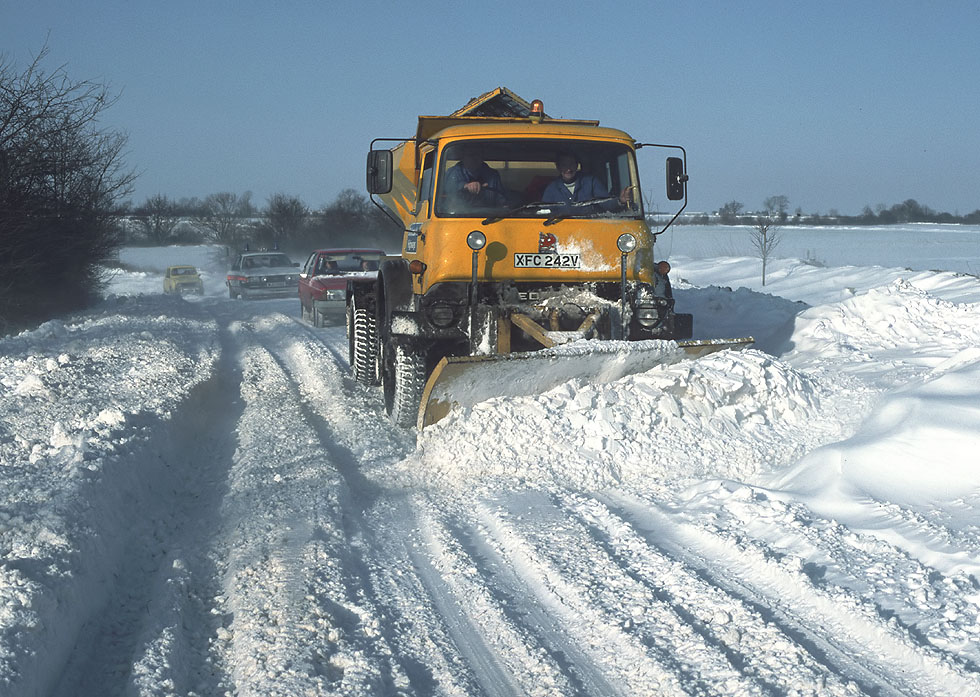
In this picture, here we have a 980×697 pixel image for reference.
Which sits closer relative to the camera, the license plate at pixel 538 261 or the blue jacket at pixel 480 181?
the license plate at pixel 538 261

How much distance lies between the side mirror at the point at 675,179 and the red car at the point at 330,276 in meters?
9.16

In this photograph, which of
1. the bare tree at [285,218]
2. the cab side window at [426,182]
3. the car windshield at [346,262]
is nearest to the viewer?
the cab side window at [426,182]

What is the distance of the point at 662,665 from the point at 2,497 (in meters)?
3.70

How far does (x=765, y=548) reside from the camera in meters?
4.14

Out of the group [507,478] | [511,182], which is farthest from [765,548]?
[511,182]

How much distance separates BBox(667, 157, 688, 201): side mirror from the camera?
7496mm

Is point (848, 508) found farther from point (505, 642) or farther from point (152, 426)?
point (152, 426)

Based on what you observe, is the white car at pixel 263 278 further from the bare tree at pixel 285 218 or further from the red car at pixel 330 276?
the bare tree at pixel 285 218

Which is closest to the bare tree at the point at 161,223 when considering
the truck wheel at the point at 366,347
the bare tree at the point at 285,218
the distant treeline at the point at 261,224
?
the distant treeline at the point at 261,224

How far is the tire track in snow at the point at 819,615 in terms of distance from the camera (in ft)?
9.80

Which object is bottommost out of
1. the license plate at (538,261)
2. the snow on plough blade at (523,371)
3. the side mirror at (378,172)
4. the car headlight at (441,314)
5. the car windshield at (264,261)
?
the snow on plough blade at (523,371)

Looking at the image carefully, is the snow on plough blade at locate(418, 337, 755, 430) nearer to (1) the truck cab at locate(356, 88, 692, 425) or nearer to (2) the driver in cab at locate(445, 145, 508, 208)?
(1) the truck cab at locate(356, 88, 692, 425)

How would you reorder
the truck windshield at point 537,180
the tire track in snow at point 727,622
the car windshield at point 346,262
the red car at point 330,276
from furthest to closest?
the car windshield at point 346,262
the red car at point 330,276
the truck windshield at point 537,180
the tire track in snow at point 727,622

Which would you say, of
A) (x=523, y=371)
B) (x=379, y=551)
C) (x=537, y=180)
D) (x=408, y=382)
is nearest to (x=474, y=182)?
(x=537, y=180)
